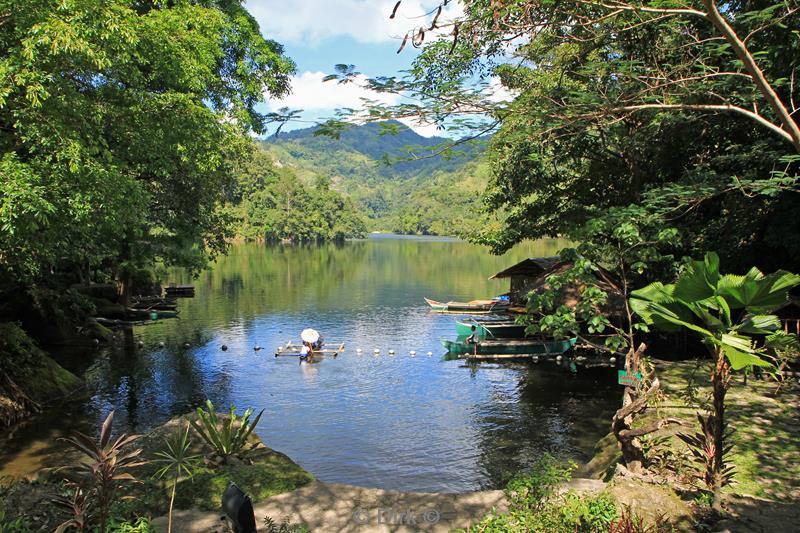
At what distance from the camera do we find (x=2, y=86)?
8.44 meters

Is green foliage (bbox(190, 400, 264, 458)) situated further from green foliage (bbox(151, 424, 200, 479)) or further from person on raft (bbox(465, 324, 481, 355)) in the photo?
person on raft (bbox(465, 324, 481, 355))

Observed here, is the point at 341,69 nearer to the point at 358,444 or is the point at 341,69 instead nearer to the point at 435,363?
the point at 358,444

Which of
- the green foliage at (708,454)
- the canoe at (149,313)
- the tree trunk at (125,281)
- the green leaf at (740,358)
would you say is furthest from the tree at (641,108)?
the canoe at (149,313)

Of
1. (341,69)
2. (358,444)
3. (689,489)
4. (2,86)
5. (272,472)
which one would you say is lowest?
(358,444)

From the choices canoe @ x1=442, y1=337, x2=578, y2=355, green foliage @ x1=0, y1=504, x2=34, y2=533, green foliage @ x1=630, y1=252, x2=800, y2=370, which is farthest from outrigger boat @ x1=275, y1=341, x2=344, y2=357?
green foliage @ x1=630, y1=252, x2=800, y2=370

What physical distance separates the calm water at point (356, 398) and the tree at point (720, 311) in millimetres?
5196

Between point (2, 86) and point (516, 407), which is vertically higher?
point (2, 86)

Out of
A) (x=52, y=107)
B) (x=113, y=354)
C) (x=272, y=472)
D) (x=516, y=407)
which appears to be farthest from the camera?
(x=113, y=354)

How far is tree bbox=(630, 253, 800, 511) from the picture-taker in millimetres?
5453

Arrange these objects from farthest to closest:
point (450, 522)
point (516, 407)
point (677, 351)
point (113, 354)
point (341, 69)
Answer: point (113, 354) < point (677, 351) < point (516, 407) < point (450, 522) < point (341, 69)

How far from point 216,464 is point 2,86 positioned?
21.9 feet

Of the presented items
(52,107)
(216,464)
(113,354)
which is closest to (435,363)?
(113,354)

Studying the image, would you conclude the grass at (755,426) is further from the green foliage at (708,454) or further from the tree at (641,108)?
the tree at (641,108)

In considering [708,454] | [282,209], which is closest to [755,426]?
[708,454]
